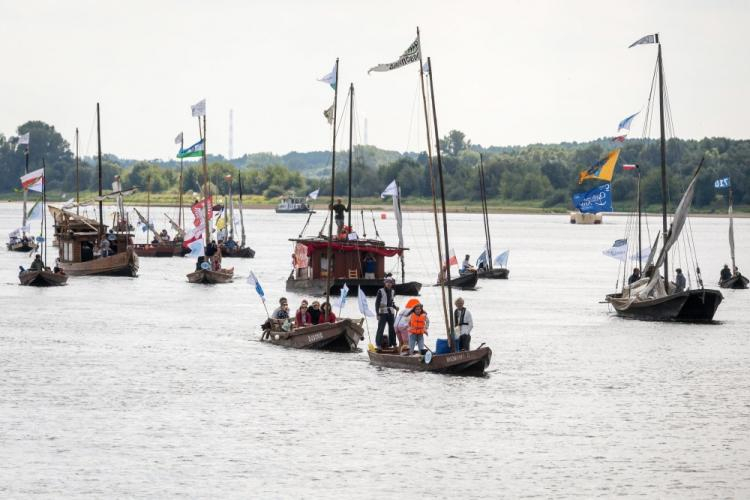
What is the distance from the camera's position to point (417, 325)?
45938 millimetres

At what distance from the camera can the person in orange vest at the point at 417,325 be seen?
45375mm

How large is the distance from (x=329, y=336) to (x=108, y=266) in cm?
4802

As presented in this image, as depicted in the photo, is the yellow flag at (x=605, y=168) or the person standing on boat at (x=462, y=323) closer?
the person standing on boat at (x=462, y=323)

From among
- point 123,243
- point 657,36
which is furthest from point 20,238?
point 657,36

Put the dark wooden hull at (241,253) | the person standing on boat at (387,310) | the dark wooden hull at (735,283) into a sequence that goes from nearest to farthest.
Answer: the person standing on boat at (387,310)
the dark wooden hull at (735,283)
the dark wooden hull at (241,253)

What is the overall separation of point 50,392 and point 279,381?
7585 millimetres

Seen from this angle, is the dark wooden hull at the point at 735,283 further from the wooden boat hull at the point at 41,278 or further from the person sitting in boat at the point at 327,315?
the person sitting in boat at the point at 327,315

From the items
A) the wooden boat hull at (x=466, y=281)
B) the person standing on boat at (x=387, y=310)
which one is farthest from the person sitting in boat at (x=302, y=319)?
the wooden boat hull at (x=466, y=281)

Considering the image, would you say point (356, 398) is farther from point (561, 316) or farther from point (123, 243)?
point (123, 243)

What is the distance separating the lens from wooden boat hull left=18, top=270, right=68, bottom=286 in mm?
88750

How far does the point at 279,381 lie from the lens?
48.3 m

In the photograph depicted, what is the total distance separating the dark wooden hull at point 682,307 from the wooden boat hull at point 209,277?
33087 millimetres

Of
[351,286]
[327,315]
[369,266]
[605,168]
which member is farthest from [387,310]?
[369,266]

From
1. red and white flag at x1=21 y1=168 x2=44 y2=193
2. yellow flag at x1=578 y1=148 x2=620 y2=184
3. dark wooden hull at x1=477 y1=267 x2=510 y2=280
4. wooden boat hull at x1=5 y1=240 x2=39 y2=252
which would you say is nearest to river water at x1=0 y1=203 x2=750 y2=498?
yellow flag at x1=578 y1=148 x2=620 y2=184
